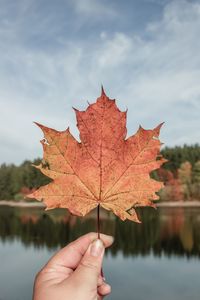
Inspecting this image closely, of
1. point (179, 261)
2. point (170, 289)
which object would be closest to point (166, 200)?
point (179, 261)

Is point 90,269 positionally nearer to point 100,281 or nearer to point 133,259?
point 100,281

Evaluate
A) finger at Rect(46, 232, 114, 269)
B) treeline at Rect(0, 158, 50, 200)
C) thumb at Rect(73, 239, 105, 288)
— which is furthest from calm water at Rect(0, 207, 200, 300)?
treeline at Rect(0, 158, 50, 200)

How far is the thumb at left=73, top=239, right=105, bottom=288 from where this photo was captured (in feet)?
7.98

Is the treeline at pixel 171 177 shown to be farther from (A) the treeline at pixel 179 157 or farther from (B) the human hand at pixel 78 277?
(B) the human hand at pixel 78 277

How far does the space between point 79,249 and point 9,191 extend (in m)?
103

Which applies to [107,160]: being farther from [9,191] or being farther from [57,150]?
[9,191]

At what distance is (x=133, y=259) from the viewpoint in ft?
111

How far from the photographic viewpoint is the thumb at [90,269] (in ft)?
7.98

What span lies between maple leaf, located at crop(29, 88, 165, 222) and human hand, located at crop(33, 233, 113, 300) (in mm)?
437

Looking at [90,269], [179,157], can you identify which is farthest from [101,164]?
[179,157]

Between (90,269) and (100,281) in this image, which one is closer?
(90,269)

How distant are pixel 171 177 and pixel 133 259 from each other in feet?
190

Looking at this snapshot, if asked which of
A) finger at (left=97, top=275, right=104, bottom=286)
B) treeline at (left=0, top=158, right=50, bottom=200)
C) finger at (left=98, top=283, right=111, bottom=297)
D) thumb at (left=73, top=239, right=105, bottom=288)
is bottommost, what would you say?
finger at (left=98, top=283, right=111, bottom=297)

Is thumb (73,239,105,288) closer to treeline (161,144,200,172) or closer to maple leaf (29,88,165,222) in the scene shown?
maple leaf (29,88,165,222)
